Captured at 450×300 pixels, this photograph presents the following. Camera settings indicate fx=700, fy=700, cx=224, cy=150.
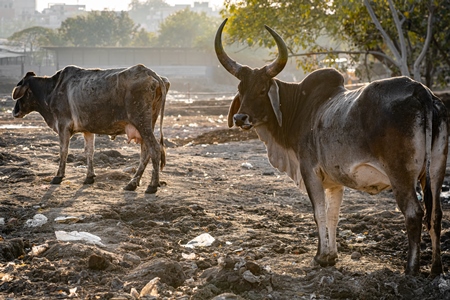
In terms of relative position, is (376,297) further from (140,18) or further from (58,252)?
(140,18)

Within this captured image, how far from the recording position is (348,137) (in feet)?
16.8

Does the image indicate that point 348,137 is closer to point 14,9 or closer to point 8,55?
point 8,55

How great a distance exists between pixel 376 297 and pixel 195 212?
305 centimetres

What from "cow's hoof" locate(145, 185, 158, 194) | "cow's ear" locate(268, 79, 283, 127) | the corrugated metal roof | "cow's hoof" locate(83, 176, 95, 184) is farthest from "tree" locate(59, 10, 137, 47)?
"cow's ear" locate(268, 79, 283, 127)

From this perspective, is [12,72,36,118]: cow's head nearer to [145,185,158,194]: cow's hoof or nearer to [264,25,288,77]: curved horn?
[145,185,158,194]: cow's hoof

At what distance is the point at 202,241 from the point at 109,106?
3.19 m

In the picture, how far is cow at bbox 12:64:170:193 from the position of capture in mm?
8719

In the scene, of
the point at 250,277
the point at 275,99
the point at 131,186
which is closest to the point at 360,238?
the point at 275,99

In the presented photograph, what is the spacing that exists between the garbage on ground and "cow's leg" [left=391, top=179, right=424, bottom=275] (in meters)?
2.56

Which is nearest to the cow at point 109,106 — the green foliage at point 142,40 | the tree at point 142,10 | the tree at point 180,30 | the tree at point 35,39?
the tree at point 35,39

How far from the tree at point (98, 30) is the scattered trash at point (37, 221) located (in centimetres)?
6019

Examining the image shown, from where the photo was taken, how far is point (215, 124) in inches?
856

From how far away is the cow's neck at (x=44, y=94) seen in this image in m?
9.84

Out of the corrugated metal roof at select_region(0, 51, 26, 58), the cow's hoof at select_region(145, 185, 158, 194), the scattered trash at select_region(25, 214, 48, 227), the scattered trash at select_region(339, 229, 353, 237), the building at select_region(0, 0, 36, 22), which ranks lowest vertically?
the building at select_region(0, 0, 36, 22)
